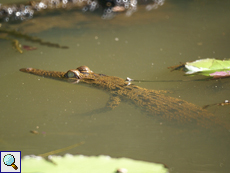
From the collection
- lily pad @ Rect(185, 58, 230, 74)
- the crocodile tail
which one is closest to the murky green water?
the crocodile tail

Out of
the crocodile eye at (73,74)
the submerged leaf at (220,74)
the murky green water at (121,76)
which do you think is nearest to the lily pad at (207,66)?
the submerged leaf at (220,74)

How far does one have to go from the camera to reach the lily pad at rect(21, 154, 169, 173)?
7.02 ft

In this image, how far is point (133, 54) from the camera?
470 cm

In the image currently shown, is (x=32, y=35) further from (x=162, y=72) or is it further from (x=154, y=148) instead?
(x=154, y=148)

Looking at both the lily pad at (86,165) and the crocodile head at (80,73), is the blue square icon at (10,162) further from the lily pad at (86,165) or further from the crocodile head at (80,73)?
the crocodile head at (80,73)

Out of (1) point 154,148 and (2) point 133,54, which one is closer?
(1) point 154,148

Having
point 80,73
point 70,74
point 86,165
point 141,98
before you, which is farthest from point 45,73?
point 86,165

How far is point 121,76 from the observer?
415 centimetres

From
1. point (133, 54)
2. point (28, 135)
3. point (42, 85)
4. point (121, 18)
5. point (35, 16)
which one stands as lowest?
point (28, 135)

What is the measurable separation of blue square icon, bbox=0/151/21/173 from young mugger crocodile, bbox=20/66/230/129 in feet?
4.49

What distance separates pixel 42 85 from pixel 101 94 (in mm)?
941

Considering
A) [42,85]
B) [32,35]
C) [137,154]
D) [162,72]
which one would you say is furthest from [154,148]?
[32,35]

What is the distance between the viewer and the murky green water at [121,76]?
9.09 feet

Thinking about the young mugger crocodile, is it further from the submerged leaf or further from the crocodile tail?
the submerged leaf
